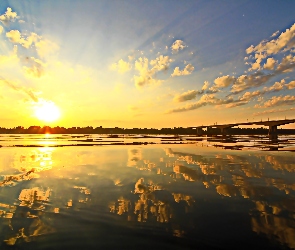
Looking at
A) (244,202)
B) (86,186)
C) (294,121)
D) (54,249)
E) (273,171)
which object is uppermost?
(294,121)

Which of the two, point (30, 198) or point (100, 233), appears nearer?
point (100, 233)

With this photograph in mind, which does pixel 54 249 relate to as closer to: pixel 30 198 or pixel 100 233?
pixel 100 233

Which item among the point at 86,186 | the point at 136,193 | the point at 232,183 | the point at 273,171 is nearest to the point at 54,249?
the point at 136,193

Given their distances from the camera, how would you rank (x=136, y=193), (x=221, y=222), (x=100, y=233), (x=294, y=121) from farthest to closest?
1. (x=294, y=121)
2. (x=136, y=193)
3. (x=221, y=222)
4. (x=100, y=233)

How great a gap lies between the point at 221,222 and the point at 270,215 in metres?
2.23

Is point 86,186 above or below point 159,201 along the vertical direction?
above

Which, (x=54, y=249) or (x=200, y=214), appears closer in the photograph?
(x=54, y=249)

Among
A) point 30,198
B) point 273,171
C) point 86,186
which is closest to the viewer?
point 30,198

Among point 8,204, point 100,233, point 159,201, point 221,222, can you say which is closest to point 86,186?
point 8,204

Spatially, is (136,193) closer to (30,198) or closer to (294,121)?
(30,198)

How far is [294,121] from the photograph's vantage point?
13388 centimetres

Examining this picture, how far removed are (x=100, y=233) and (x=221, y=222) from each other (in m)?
4.18

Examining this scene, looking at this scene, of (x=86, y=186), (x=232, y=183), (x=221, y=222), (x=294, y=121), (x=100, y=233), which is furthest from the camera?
(x=294, y=121)

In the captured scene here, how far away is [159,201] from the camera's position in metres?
10.4
